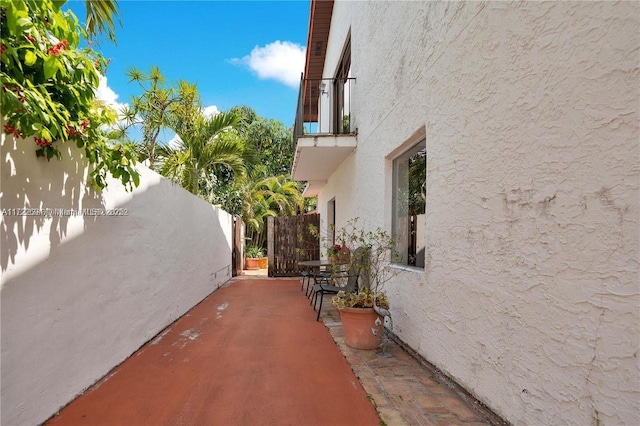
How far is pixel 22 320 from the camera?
7.09 ft

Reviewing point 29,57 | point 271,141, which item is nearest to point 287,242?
point 29,57

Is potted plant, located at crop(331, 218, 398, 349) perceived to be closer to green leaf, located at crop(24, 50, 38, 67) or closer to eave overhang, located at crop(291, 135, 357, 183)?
eave overhang, located at crop(291, 135, 357, 183)

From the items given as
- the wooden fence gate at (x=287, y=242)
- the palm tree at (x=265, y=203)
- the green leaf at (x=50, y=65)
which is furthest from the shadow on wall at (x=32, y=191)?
the palm tree at (x=265, y=203)

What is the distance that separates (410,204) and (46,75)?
365 cm

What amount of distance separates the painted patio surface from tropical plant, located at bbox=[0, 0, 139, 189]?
200 centimetres

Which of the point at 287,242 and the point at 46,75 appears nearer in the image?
the point at 46,75

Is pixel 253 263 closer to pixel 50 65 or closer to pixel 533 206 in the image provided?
pixel 50 65

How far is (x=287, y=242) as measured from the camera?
1085 cm

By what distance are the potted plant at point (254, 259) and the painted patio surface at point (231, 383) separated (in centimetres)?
835

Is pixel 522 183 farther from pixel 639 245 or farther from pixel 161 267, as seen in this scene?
pixel 161 267

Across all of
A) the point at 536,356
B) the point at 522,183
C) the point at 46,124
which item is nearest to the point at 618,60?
the point at 522,183

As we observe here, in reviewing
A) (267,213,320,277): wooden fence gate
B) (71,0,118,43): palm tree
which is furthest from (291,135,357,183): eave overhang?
(71,0,118,43): palm tree

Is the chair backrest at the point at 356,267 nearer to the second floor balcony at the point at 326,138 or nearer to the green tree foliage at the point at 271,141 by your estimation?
the second floor balcony at the point at 326,138

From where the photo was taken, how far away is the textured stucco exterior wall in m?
1.58
